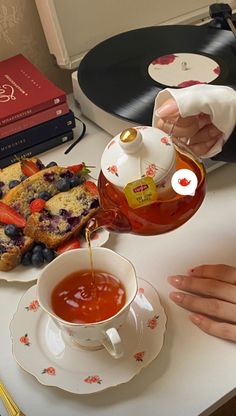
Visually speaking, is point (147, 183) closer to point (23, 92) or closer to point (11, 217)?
point (11, 217)

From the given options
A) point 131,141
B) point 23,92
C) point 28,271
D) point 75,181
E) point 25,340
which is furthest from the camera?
point 23,92

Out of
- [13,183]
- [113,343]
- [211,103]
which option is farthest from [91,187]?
[113,343]

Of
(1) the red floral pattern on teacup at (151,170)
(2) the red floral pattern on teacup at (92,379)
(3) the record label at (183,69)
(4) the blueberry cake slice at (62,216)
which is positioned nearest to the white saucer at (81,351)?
(2) the red floral pattern on teacup at (92,379)

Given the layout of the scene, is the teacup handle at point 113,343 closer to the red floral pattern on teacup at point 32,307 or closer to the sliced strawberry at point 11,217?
the red floral pattern on teacup at point 32,307

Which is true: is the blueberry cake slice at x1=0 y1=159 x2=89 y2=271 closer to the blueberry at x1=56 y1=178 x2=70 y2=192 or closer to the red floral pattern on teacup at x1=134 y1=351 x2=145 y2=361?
the blueberry at x1=56 y1=178 x2=70 y2=192

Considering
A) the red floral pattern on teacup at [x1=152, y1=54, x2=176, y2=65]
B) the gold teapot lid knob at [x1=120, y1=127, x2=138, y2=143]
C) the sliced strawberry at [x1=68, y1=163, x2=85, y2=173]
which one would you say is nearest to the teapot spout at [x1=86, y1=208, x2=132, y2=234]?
the gold teapot lid knob at [x1=120, y1=127, x2=138, y2=143]

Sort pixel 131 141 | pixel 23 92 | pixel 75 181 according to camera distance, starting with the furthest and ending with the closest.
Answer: pixel 23 92
pixel 75 181
pixel 131 141
